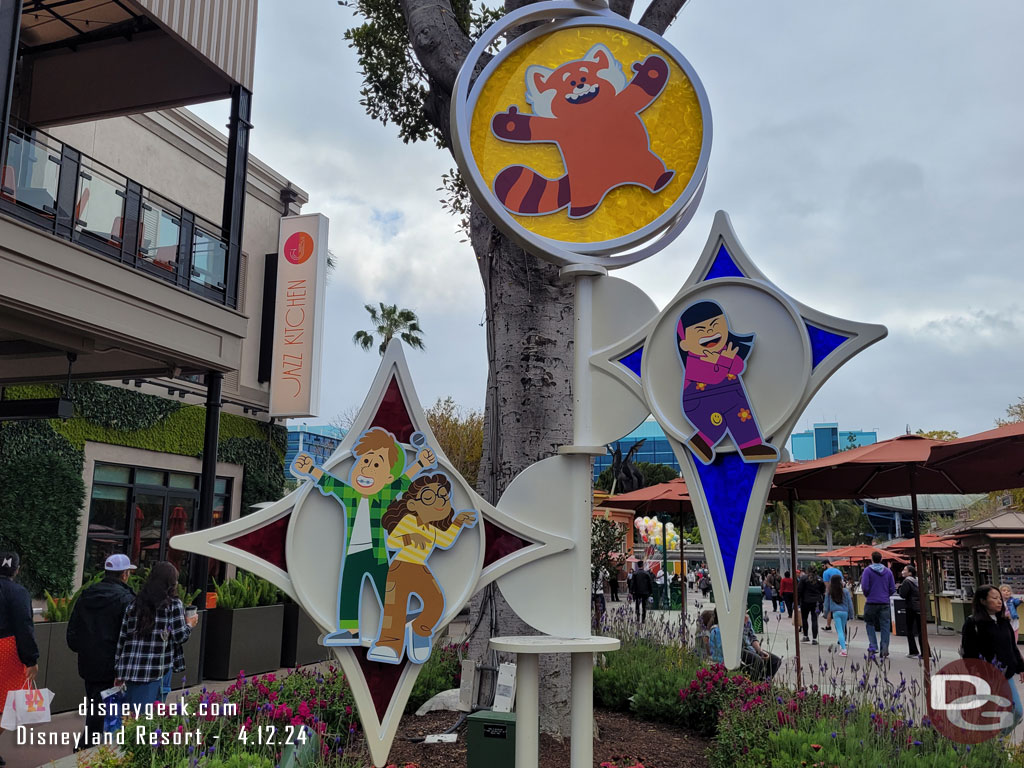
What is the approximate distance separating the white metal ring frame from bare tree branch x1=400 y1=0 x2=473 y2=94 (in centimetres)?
365

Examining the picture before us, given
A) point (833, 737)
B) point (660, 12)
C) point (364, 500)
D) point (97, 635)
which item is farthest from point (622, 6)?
point (97, 635)

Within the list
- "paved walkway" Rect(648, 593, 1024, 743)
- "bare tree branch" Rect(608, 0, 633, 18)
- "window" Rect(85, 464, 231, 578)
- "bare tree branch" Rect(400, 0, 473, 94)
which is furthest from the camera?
"window" Rect(85, 464, 231, 578)

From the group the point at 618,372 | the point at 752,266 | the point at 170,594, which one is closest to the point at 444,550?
the point at 618,372

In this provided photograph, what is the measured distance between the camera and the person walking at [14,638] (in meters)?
5.95

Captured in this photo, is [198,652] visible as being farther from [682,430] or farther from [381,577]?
[682,430]

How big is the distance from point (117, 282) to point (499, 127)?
8.08 metres

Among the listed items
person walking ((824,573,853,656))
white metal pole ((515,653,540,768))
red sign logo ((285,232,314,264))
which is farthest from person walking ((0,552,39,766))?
person walking ((824,573,853,656))

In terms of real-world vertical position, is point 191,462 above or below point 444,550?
above

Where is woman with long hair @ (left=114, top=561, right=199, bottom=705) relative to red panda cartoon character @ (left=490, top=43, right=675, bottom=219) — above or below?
below

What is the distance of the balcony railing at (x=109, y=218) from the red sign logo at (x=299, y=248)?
13.1ft

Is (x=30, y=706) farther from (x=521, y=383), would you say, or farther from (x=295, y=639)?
(x=295, y=639)

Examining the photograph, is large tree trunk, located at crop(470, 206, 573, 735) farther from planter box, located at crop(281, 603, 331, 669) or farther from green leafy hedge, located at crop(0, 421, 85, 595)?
green leafy hedge, located at crop(0, 421, 85, 595)

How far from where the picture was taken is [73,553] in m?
13.6

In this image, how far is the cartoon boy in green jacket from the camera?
3.22 m
